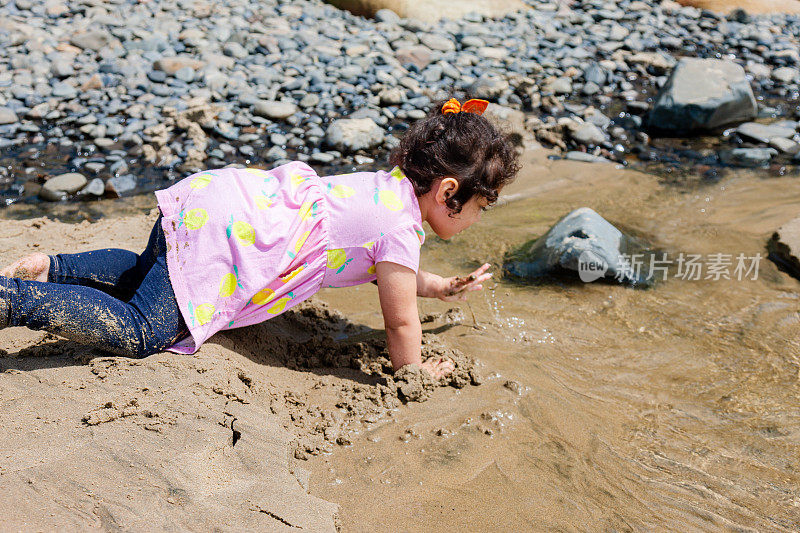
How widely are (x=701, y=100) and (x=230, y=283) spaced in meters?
5.16

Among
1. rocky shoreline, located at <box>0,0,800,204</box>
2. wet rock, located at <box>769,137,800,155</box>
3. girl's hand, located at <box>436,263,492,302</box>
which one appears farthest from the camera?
wet rock, located at <box>769,137,800,155</box>

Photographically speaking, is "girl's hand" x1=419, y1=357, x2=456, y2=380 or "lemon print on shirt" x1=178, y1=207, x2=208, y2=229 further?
"girl's hand" x1=419, y1=357, x2=456, y2=380

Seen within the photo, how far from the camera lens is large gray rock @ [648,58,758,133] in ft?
20.1

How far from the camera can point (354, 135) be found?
5.59m

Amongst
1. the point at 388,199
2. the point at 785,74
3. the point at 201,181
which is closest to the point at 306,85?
the point at 201,181

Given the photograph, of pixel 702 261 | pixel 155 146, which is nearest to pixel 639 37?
pixel 702 261

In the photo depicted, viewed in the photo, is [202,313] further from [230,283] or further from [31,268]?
[31,268]

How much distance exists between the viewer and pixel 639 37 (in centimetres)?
830

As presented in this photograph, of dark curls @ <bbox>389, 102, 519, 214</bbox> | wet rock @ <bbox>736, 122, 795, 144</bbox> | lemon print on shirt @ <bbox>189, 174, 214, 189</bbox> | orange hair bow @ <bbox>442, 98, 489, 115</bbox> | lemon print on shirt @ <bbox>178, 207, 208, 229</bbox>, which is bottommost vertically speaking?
wet rock @ <bbox>736, 122, 795, 144</bbox>

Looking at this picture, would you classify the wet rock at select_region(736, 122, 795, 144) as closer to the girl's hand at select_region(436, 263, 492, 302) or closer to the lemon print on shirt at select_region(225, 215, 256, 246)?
the girl's hand at select_region(436, 263, 492, 302)

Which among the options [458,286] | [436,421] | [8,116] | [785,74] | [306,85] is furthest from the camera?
[785,74]

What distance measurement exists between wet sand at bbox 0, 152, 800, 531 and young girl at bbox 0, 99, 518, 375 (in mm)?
196

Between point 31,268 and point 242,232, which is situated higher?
point 242,232

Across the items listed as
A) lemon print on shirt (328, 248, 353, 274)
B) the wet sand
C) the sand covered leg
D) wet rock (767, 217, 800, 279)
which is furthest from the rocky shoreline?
lemon print on shirt (328, 248, 353, 274)
